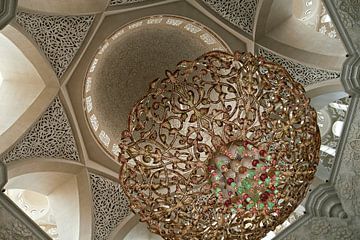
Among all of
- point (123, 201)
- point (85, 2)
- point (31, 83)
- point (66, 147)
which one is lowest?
point (123, 201)

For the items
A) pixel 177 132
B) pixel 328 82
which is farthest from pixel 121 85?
pixel 177 132

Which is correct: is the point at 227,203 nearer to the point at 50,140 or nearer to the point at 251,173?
the point at 251,173

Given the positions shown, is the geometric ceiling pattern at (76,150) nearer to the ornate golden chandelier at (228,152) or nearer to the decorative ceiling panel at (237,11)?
the decorative ceiling panel at (237,11)

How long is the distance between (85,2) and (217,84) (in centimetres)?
311

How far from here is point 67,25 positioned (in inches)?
283

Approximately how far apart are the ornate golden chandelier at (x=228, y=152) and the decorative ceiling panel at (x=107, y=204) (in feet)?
9.25

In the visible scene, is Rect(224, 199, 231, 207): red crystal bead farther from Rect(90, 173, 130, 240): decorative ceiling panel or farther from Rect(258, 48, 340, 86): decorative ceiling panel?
Rect(90, 173, 130, 240): decorative ceiling panel

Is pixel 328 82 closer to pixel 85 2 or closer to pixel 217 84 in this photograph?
pixel 217 84

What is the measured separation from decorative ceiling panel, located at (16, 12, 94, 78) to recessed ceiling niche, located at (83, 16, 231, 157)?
54 cm

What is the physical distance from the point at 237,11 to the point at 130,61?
219 centimetres

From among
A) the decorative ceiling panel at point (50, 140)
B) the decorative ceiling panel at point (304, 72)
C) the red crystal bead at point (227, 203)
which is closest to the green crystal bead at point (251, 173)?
the red crystal bead at point (227, 203)

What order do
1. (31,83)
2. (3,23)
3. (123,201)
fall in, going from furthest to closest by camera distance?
(123,201) < (31,83) < (3,23)

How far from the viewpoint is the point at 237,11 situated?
24.9ft

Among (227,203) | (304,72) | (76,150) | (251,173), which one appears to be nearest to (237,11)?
(304,72)
